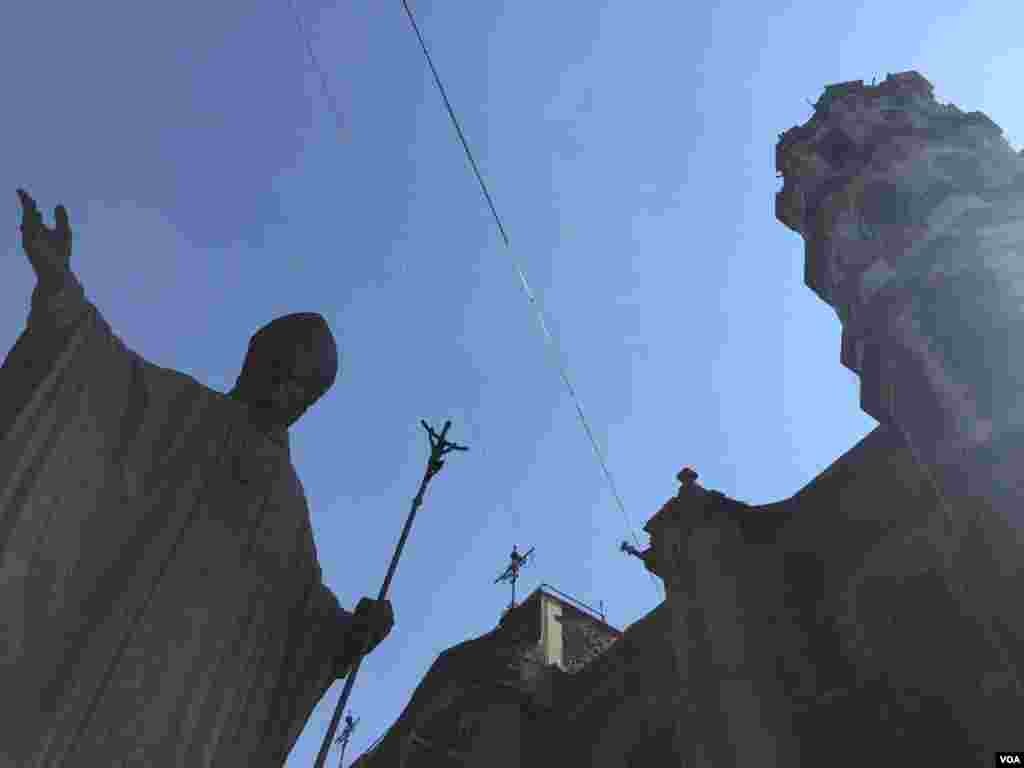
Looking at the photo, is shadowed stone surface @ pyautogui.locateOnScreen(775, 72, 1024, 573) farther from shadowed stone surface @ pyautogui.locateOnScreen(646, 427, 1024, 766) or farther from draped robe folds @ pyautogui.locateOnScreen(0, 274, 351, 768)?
draped robe folds @ pyautogui.locateOnScreen(0, 274, 351, 768)

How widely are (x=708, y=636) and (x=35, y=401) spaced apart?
Result: 10.8 meters

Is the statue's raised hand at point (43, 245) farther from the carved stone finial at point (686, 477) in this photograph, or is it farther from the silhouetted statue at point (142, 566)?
the carved stone finial at point (686, 477)

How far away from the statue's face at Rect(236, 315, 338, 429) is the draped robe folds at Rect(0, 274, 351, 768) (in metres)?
0.24

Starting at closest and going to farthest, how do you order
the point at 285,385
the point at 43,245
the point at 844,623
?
the point at 43,245
the point at 285,385
the point at 844,623

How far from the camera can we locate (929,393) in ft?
41.0

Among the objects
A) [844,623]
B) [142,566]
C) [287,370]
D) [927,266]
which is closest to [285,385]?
[287,370]

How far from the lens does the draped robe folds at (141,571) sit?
2.86 metres

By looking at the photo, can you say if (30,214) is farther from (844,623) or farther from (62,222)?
(844,623)

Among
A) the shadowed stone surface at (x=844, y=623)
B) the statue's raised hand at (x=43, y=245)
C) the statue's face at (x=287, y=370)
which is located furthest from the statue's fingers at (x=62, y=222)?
the shadowed stone surface at (x=844, y=623)

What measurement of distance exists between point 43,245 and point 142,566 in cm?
144

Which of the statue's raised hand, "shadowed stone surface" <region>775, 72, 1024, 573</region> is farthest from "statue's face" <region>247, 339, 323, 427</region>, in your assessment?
"shadowed stone surface" <region>775, 72, 1024, 573</region>

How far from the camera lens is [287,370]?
458cm

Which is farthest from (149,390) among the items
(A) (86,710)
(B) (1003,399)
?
(B) (1003,399)

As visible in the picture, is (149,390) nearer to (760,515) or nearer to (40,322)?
(40,322)
